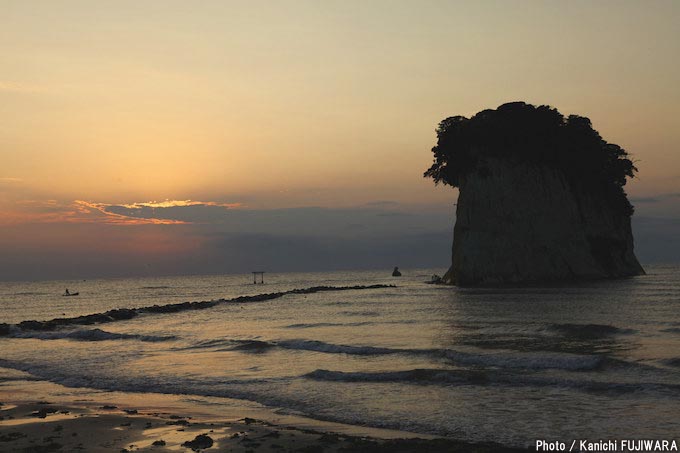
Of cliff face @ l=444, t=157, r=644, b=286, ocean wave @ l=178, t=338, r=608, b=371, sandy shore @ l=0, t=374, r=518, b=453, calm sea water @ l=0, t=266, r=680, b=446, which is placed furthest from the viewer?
cliff face @ l=444, t=157, r=644, b=286

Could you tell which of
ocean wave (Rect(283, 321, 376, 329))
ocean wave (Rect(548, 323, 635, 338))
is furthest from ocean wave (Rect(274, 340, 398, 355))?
ocean wave (Rect(548, 323, 635, 338))

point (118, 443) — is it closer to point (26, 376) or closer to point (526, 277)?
point (26, 376)

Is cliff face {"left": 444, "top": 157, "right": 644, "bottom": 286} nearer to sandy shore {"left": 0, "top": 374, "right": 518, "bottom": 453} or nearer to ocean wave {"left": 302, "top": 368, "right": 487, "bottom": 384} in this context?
ocean wave {"left": 302, "top": 368, "right": 487, "bottom": 384}

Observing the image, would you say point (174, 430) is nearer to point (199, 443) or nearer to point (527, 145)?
point (199, 443)

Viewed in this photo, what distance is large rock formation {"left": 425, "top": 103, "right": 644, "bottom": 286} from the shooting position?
7969cm

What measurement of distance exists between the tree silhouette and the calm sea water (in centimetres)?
3757

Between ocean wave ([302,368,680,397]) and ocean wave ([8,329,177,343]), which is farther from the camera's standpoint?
ocean wave ([8,329,177,343])

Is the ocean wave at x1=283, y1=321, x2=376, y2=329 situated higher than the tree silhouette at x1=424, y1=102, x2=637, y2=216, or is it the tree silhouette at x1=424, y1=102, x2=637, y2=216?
the tree silhouette at x1=424, y1=102, x2=637, y2=216

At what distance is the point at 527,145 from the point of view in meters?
81.5

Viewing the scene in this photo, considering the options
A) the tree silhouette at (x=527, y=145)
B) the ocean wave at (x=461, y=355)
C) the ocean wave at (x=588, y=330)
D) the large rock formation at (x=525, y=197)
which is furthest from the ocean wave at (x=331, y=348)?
the tree silhouette at (x=527, y=145)

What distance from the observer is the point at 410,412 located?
16891 millimetres

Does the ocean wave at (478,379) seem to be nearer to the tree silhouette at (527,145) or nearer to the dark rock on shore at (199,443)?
the dark rock on shore at (199,443)

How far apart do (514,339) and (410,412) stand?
15.8 metres

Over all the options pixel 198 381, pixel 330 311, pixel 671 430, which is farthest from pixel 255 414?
pixel 330 311
